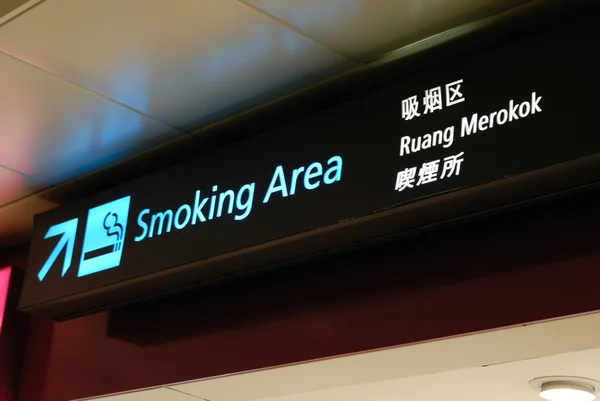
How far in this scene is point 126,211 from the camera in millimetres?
2510

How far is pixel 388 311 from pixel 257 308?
43 centimetres

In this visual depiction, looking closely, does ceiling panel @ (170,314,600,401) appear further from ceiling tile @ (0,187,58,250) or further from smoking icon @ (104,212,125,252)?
ceiling tile @ (0,187,58,250)

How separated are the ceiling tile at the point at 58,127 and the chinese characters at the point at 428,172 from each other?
0.84 metres

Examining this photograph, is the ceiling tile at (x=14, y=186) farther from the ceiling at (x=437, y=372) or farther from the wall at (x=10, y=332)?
the ceiling at (x=437, y=372)

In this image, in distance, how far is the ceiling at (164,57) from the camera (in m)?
1.96

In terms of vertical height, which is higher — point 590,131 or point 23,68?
point 23,68

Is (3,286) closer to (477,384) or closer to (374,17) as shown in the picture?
(477,384)

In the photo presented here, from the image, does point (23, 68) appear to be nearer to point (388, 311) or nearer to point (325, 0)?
point (325, 0)

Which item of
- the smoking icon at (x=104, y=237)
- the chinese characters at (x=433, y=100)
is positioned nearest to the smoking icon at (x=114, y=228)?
the smoking icon at (x=104, y=237)

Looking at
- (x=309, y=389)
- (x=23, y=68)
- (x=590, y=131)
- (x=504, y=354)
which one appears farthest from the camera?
(x=309, y=389)

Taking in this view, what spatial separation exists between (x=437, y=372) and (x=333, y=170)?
1.92 ft

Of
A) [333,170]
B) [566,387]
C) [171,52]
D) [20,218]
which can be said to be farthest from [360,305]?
[20,218]

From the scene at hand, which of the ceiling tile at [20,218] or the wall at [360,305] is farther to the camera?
the ceiling tile at [20,218]

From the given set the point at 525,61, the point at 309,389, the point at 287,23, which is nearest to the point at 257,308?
the point at 309,389
